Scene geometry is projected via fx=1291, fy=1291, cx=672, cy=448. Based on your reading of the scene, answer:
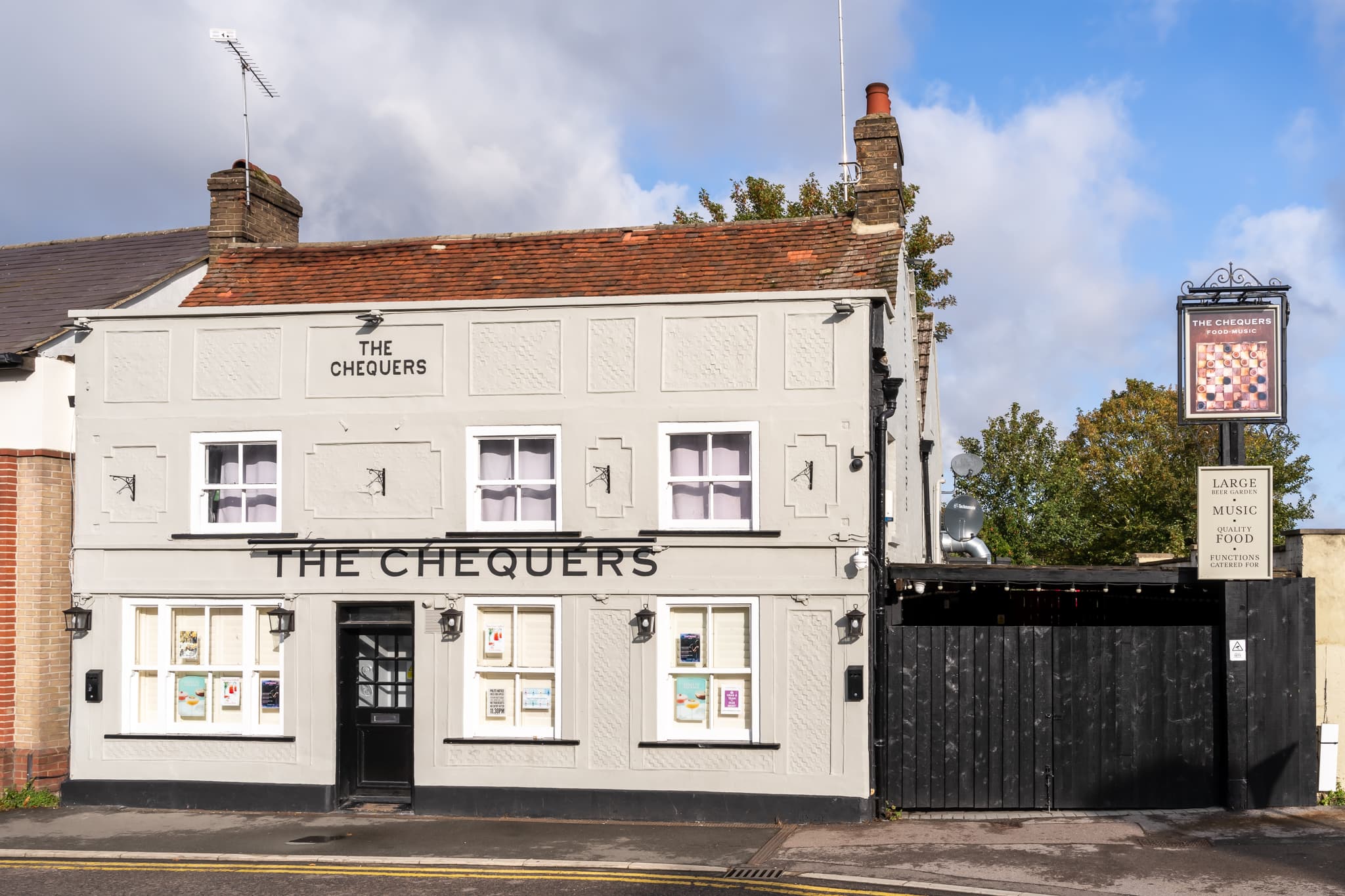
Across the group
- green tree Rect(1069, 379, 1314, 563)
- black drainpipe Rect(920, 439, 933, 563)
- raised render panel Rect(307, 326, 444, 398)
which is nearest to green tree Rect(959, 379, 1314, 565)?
green tree Rect(1069, 379, 1314, 563)

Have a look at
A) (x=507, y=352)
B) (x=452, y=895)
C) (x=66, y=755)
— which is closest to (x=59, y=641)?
(x=66, y=755)

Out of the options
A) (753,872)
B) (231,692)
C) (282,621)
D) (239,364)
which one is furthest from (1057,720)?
(239,364)

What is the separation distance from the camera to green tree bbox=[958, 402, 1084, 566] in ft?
156

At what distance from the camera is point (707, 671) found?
1517 cm

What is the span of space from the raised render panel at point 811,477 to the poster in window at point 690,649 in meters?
1.90

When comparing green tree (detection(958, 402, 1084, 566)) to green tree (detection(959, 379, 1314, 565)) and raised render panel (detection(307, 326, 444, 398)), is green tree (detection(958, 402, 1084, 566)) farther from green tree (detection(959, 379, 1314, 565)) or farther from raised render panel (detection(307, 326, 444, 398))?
raised render panel (detection(307, 326, 444, 398))

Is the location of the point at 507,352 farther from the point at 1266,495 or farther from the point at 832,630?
the point at 1266,495

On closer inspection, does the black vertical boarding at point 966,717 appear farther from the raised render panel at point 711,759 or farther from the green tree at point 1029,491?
the green tree at point 1029,491

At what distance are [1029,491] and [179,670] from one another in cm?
3892

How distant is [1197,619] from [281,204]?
15.6 m

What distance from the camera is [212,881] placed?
40.1 ft

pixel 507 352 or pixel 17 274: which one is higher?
pixel 17 274

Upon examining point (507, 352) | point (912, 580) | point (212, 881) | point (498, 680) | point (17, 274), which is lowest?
point (212, 881)

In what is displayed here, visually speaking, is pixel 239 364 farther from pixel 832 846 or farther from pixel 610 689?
pixel 832 846
